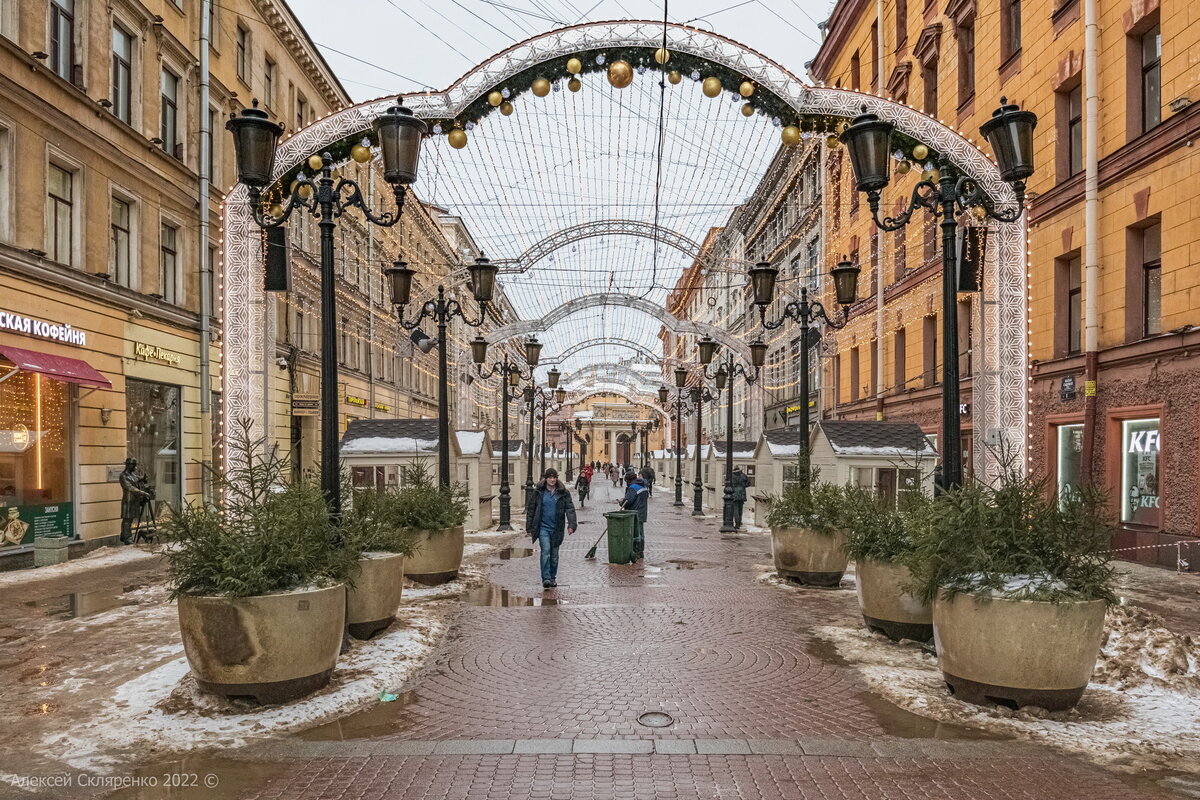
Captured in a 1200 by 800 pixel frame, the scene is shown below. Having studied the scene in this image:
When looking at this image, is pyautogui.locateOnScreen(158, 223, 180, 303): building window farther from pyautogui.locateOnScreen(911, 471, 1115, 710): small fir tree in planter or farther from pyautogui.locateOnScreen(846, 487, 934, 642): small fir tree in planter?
pyautogui.locateOnScreen(911, 471, 1115, 710): small fir tree in planter

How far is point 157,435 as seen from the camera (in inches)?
857

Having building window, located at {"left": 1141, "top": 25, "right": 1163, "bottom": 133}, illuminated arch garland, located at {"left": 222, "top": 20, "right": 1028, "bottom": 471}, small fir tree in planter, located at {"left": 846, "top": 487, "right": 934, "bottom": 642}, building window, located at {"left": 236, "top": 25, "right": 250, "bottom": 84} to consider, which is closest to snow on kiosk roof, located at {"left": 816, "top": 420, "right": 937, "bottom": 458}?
illuminated arch garland, located at {"left": 222, "top": 20, "right": 1028, "bottom": 471}

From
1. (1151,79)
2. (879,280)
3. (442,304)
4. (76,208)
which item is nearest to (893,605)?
(442,304)

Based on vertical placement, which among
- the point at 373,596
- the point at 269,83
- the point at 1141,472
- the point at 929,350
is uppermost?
the point at 269,83

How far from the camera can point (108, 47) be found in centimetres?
1905

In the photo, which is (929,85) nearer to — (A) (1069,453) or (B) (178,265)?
(A) (1069,453)

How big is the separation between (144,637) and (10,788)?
4411mm

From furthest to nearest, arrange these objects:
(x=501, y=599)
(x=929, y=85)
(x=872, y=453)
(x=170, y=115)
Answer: (x=929, y=85)
(x=170, y=115)
(x=872, y=453)
(x=501, y=599)

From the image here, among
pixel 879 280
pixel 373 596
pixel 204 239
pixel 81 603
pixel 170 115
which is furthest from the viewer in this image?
pixel 879 280

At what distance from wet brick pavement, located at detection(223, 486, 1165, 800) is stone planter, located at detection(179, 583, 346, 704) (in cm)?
58

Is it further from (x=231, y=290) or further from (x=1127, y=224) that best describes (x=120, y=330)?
(x=1127, y=224)

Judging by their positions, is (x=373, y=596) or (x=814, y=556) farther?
(x=814, y=556)

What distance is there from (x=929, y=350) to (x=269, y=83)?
843 inches

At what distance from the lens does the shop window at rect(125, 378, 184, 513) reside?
2053 cm
